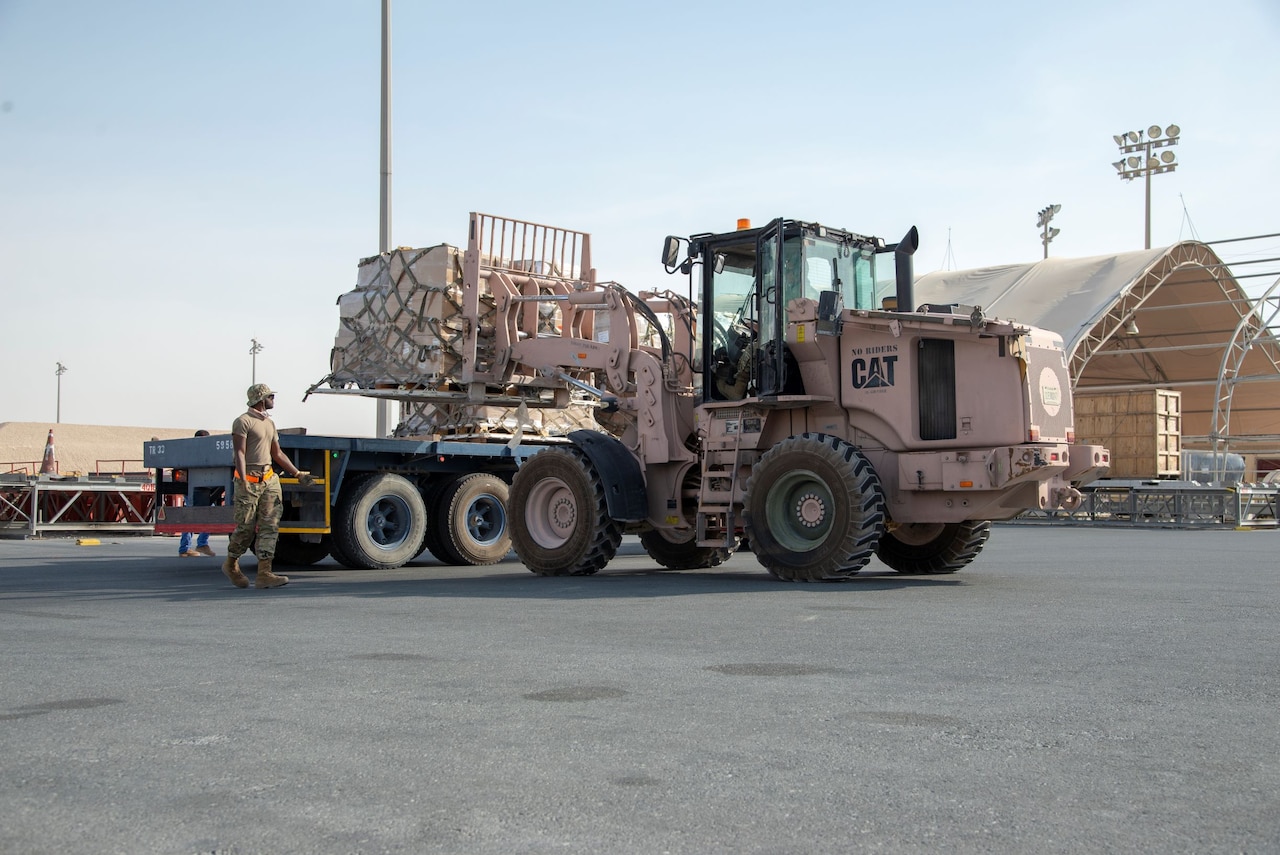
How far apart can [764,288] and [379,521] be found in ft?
A: 18.4

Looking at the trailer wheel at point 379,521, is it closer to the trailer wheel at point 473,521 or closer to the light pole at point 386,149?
the trailer wheel at point 473,521

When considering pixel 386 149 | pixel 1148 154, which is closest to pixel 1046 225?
pixel 1148 154

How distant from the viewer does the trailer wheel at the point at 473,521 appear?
16.5m

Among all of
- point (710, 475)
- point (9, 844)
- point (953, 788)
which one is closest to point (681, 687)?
point (953, 788)

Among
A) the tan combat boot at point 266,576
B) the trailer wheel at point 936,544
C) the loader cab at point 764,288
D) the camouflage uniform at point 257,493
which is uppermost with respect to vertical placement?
the loader cab at point 764,288

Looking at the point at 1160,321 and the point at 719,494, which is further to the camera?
the point at 1160,321

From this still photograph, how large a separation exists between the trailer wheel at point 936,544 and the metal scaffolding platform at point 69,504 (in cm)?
1502

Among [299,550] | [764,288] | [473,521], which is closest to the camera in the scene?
[764,288]

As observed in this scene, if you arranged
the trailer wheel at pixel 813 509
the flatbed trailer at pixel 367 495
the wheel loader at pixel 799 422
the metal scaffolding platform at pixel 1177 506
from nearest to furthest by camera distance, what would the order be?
the trailer wheel at pixel 813 509, the wheel loader at pixel 799 422, the flatbed trailer at pixel 367 495, the metal scaffolding platform at pixel 1177 506

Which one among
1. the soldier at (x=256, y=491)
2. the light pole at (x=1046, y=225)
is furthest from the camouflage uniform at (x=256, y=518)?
the light pole at (x=1046, y=225)

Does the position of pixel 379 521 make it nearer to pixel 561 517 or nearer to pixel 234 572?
pixel 561 517

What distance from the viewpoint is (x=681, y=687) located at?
21.1ft

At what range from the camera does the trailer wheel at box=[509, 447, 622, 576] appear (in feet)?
46.2

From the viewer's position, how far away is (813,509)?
12688 millimetres
